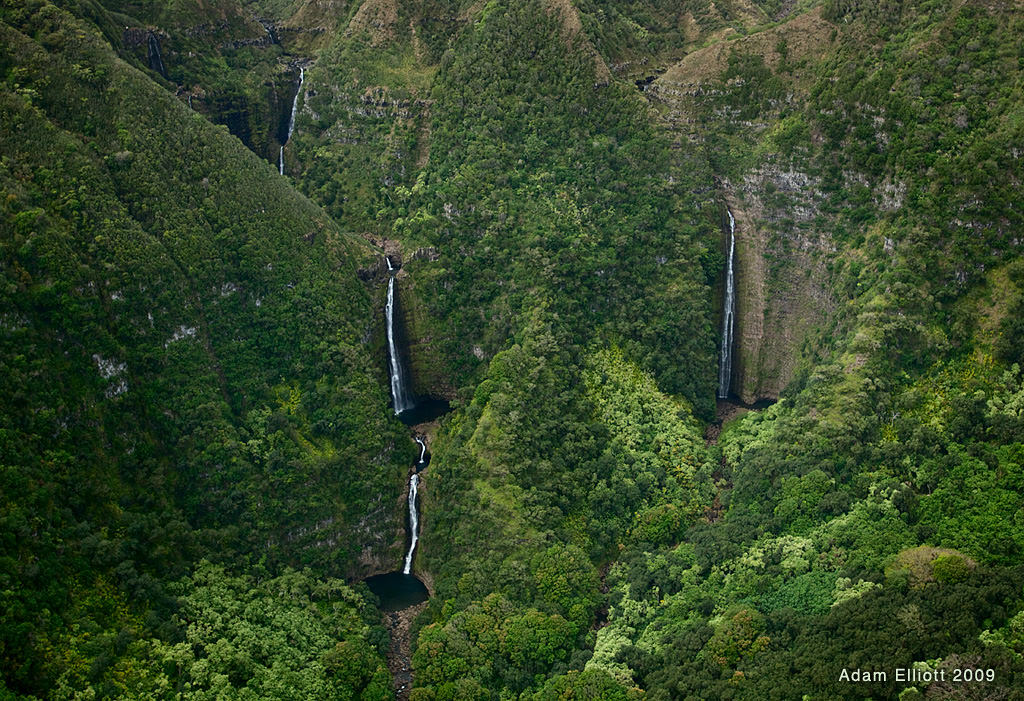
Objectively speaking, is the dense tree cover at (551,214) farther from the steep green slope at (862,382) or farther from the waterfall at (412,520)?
the waterfall at (412,520)

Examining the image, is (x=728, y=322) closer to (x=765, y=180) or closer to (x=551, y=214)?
(x=765, y=180)

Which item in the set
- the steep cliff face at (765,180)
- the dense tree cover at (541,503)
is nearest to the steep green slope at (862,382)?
the steep cliff face at (765,180)

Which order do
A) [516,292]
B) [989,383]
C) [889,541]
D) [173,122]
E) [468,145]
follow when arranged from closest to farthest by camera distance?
[889,541] < [989,383] < [173,122] < [516,292] < [468,145]

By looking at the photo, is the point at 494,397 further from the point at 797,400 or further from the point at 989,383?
the point at 989,383

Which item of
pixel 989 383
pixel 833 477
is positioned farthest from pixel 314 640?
pixel 989 383

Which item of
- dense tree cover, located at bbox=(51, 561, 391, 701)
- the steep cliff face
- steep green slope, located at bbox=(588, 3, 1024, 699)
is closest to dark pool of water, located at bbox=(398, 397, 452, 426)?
dense tree cover, located at bbox=(51, 561, 391, 701)

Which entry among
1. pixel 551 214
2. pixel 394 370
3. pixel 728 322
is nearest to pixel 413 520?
pixel 394 370
